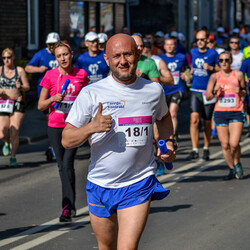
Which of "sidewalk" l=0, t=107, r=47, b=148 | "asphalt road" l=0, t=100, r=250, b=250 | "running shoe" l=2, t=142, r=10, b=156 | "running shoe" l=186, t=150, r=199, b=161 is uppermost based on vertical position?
"sidewalk" l=0, t=107, r=47, b=148

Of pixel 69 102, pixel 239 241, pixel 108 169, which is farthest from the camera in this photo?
pixel 69 102

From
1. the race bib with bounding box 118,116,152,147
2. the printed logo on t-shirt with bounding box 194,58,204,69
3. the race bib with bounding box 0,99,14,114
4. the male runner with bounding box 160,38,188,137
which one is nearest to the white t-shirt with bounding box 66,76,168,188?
the race bib with bounding box 118,116,152,147

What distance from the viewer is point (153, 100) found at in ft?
17.1

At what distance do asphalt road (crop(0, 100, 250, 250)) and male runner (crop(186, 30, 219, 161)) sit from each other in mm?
425

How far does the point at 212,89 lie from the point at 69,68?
9.57 ft

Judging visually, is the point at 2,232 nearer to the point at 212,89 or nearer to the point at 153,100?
the point at 153,100

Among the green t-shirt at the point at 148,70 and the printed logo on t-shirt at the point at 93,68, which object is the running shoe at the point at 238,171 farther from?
the printed logo on t-shirt at the point at 93,68

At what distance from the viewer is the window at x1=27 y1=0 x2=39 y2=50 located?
21.2 meters

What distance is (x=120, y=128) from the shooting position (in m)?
5.02

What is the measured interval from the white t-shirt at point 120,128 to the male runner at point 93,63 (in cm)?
692

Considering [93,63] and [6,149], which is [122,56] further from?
[6,149]

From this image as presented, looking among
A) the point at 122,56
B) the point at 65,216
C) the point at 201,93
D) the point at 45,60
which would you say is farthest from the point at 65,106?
the point at 201,93

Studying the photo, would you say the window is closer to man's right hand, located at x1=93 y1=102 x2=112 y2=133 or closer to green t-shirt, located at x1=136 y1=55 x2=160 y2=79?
green t-shirt, located at x1=136 y1=55 x2=160 y2=79

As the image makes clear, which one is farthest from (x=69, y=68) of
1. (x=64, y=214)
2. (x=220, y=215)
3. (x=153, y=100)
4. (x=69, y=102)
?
(x=153, y=100)
